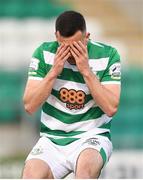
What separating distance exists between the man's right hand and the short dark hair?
0.25ft

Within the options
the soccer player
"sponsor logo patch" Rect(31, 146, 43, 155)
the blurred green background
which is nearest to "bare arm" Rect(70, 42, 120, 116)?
the soccer player

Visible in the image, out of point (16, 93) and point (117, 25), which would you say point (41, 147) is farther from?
point (117, 25)

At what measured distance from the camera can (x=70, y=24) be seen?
4.01 m

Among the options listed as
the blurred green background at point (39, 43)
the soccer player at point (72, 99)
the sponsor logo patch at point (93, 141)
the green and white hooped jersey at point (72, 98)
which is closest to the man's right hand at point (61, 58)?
the soccer player at point (72, 99)

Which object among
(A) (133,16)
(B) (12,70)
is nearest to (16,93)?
(B) (12,70)

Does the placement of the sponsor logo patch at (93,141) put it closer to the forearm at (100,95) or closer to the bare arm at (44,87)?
the forearm at (100,95)

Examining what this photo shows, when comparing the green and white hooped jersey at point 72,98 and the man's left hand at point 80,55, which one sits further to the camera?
the green and white hooped jersey at point 72,98

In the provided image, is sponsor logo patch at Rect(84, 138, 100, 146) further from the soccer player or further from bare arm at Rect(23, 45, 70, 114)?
bare arm at Rect(23, 45, 70, 114)

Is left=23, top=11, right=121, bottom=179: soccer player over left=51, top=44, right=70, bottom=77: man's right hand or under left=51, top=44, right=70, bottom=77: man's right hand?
under

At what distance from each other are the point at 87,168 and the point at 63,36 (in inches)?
29.4

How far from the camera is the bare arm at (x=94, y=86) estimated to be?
157 inches

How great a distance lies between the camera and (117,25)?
468 inches

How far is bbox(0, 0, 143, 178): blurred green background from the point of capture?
10.3 metres

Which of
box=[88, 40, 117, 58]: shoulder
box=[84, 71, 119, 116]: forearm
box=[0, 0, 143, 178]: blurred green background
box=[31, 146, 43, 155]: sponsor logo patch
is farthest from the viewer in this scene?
box=[0, 0, 143, 178]: blurred green background
